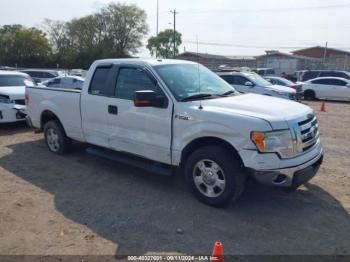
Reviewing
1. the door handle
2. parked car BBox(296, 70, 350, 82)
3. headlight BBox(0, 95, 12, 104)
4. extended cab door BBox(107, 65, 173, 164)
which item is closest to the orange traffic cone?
extended cab door BBox(107, 65, 173, 164)

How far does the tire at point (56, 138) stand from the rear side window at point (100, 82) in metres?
1.35

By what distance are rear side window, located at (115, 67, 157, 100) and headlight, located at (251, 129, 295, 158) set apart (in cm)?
173

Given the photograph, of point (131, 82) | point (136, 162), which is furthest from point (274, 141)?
point (131, 82)

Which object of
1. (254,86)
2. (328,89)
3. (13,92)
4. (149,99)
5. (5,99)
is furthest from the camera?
(328,89)

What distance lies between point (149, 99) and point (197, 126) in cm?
73

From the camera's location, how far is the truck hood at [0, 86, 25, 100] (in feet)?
31.3

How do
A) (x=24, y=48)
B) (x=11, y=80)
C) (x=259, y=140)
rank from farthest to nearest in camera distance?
(x=24, y=48) → (x=11, y=80) → (x=259, y=140)

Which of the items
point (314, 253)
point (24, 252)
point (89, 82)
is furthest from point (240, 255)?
point (89, 82)

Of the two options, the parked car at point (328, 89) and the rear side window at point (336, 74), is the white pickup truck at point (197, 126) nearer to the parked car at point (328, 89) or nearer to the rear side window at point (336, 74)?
the parked car at point (328, 89)

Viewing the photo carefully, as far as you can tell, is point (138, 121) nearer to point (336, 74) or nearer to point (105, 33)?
point (336, 74)

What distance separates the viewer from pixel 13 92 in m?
9.70

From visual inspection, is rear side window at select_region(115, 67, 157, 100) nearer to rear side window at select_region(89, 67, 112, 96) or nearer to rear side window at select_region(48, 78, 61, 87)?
rear side window at select_region(89, 67, 112, 96)

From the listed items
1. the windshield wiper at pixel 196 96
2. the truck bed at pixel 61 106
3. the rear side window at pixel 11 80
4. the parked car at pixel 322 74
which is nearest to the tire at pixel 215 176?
the windshield wiper at pixel 196 96

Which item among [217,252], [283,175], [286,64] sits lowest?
[217,252]
